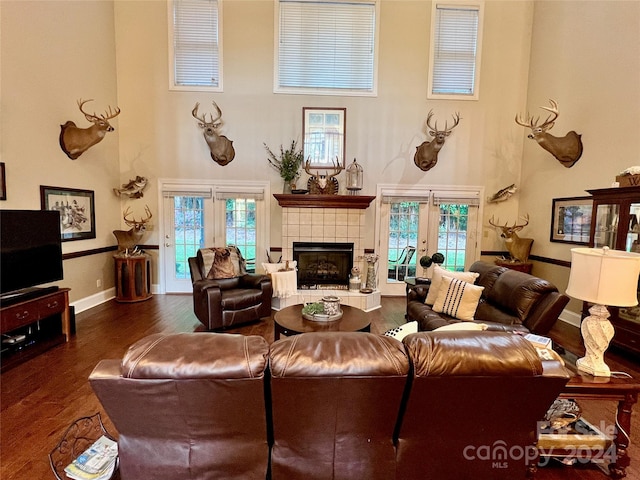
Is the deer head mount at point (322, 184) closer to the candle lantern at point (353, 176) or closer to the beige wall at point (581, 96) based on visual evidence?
the candle lantern at point (353, 176)

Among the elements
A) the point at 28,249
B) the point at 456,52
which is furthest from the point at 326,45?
the point at 28,249

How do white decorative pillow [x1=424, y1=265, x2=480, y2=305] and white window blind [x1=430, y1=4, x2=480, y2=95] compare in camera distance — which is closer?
white decorative pillow [x1=424, y1=265, x2=480, y2=305]

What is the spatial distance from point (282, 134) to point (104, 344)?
13.0 ft

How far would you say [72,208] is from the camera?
180 inches

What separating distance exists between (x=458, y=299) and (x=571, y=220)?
2656mm

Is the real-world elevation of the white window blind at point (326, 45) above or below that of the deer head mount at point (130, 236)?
above

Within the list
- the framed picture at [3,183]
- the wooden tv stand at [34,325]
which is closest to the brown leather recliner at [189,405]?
the wooden tv stand at [34,325]

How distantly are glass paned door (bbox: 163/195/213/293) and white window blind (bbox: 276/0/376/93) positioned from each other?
2475 mm

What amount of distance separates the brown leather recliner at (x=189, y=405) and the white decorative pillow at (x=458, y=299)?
2.39 m

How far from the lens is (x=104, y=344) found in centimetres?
360

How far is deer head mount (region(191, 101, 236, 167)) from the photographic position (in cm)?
529

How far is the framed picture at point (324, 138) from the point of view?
563cm

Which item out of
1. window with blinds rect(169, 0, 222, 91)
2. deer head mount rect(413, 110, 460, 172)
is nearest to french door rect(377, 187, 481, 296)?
deer head mount rect(413, 110, 460, 172)

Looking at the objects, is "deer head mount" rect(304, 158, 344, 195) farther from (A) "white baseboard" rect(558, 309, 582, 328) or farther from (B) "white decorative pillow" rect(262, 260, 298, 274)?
(A) "white baseboard" rect(558, 309, 582, 328)
